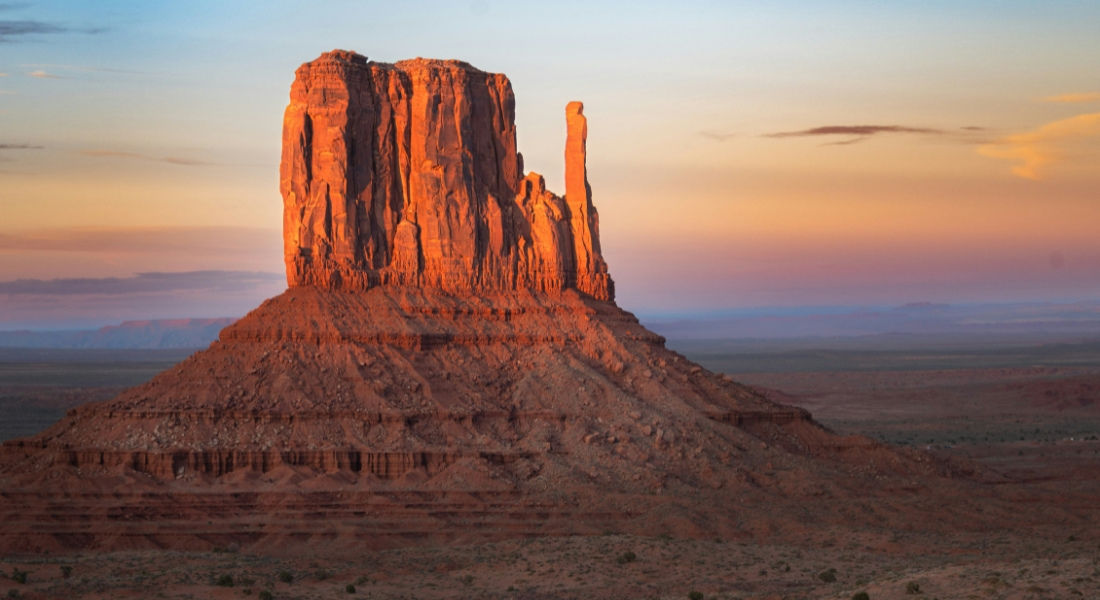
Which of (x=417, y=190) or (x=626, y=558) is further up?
(x=417, y=190)

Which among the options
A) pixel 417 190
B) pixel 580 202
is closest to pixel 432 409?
pixel 417 190

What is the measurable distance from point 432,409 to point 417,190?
41.5ft

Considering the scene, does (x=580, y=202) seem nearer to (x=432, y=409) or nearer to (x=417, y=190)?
(x=417, y=190)

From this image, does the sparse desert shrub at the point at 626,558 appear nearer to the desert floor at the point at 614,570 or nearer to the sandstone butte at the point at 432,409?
the desert floor at the point at 614,570

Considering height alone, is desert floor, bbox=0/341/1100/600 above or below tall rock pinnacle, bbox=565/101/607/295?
below

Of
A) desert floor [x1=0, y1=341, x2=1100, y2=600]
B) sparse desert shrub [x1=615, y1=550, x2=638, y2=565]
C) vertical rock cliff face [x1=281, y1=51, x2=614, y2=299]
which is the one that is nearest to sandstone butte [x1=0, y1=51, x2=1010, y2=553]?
vertical rock cliff face [x1=281, y1=51, x2=614, y2=299]

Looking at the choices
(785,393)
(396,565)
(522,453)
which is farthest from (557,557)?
(785,393)

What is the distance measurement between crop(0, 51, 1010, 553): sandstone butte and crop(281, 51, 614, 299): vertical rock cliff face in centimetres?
11

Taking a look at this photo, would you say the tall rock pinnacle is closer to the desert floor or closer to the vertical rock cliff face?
the vertical rock cliff face

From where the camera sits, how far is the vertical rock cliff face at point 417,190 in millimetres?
81000

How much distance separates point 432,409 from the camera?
248 ft

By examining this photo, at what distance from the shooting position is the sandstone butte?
6981cm

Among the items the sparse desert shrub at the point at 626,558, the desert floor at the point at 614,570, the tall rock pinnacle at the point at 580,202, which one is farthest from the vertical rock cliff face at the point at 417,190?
the sparse desert shrub at the point at 626,558

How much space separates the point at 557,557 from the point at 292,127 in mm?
29436
